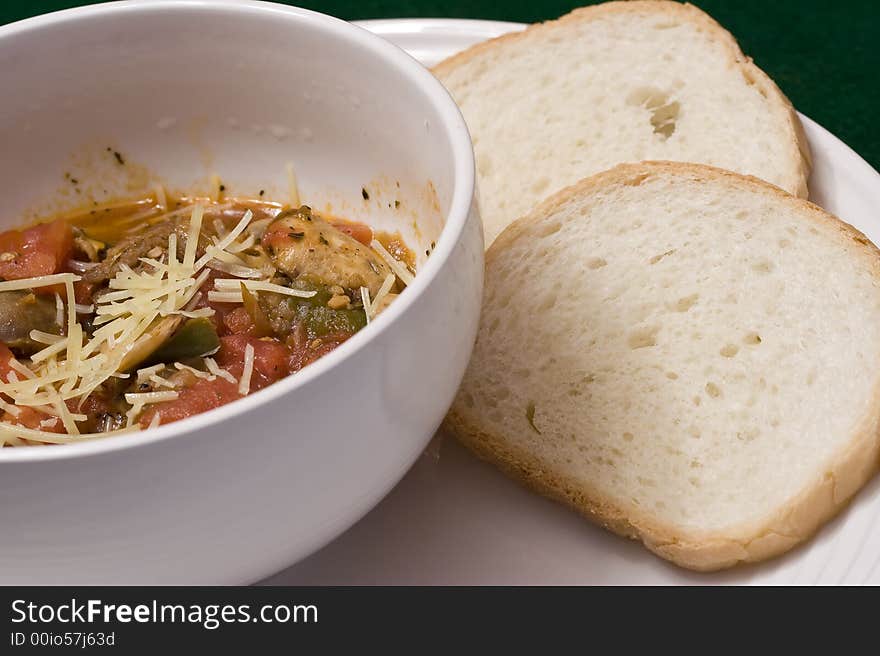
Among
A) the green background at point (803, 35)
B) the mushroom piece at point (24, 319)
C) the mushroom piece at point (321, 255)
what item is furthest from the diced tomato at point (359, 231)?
the green background at point (803, 35)

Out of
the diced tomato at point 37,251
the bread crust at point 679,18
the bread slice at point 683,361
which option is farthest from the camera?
the bread crust at point 679,18

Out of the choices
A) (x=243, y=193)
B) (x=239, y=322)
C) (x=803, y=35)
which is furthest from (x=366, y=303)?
(x=803, y=35)

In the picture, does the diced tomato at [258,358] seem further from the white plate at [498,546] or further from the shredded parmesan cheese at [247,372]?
the white plate at [498,546]

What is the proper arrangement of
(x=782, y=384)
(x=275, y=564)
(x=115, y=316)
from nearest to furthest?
(x=275, y=564)
(x=115, y=316)
(x=782, y=384)

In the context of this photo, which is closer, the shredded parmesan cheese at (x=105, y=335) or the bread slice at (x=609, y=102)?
the shredded parmesan cheese at (x=105, y=335)
